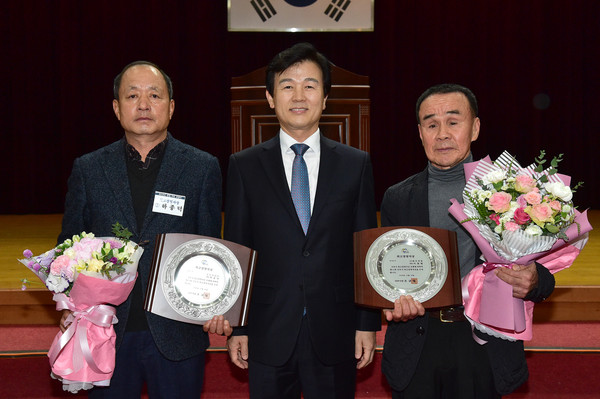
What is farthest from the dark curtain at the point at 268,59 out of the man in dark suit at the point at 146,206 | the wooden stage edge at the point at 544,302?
the man in dark suit at the point at 146,206

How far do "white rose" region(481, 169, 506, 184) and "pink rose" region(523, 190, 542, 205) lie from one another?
8cm

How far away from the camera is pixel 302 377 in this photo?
178 centimetres

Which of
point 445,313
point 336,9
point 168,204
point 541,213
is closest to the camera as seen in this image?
point 541,213

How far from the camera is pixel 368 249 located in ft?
5.56

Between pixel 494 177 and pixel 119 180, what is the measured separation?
1092mm

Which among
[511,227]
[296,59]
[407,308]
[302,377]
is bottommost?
[302,377]

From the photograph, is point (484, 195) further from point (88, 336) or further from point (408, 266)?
point (88, 336)

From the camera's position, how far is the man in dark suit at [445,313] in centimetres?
167

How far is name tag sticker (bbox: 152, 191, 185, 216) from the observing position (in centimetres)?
184

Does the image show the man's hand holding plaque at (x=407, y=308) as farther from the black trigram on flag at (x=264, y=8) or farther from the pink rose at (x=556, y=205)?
the black trigram on flag at (x=264, y=8)

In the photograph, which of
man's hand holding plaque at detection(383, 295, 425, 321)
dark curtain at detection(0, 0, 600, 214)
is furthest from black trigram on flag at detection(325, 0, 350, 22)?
man's hand holding plaque at detection(383, 295, 425, 321)

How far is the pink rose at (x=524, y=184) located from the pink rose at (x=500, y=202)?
1.3 inches

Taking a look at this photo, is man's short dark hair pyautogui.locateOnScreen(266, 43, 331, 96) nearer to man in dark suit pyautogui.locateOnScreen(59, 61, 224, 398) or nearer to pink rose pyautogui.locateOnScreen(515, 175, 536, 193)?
man in dark suit pyautogui.locateOnScreen(59, 61, 224, 398)

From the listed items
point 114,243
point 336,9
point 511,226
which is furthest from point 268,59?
point 511,226
